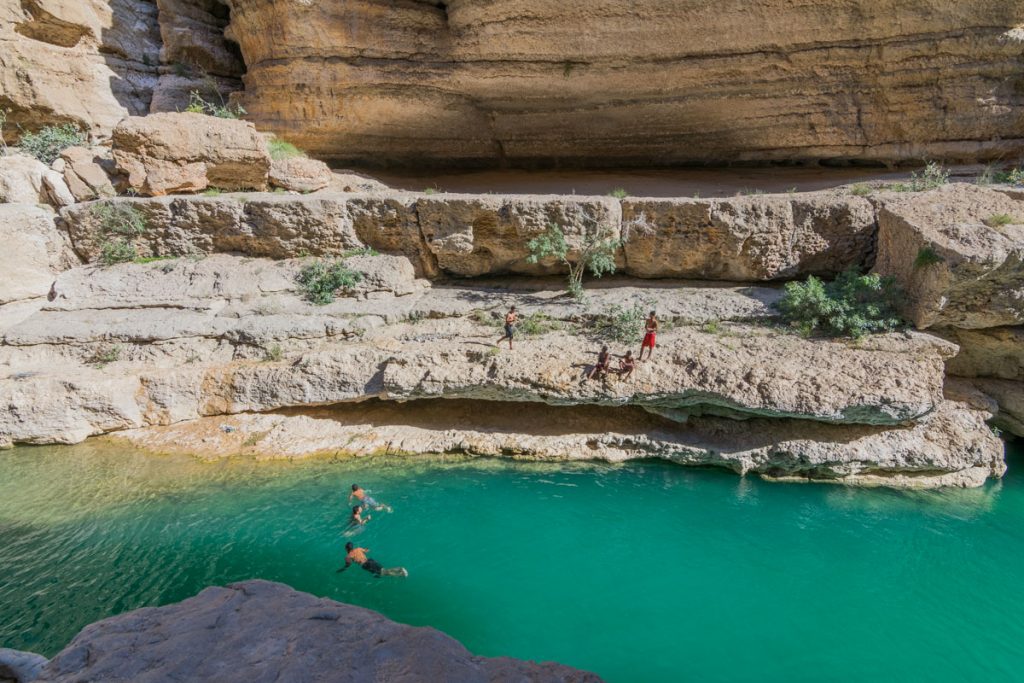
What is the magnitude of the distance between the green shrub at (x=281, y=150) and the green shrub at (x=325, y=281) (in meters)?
3.94

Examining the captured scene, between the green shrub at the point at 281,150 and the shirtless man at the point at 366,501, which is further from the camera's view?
the green shrub at the point at 281,150

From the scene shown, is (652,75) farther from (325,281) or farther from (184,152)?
(184,152)

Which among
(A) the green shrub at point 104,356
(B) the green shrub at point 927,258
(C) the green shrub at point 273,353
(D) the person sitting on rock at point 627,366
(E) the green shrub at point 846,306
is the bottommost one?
(A) the green shrub at point 104,356

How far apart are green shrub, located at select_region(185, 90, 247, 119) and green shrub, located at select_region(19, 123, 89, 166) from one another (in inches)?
114

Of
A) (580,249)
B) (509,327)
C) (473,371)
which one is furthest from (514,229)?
(473,371)

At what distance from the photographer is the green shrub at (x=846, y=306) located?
8.60m

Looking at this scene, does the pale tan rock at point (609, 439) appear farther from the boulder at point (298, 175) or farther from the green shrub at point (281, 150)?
the green shrub at point (281, 150)

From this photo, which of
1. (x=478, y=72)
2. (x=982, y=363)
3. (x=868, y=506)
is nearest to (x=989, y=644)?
(x=868, y=506)

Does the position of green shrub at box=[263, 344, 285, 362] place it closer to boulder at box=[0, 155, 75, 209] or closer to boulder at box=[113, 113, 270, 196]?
boulder at box=[113, 113, 270, 196]

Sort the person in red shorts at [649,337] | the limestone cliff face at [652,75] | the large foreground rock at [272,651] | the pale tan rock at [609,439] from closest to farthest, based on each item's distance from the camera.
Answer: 1. the large foreground rock at [272,651]
2. the pale tan rock at [609,439]
3. the person in red shorts at [649,337]
4. the limestone cliff face at [652,75]

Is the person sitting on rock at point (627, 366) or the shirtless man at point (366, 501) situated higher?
the person sitting on rock at point (627, 366)

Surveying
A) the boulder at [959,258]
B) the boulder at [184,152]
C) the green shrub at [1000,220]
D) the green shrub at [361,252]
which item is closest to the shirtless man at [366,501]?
the green shrub at [361,252]

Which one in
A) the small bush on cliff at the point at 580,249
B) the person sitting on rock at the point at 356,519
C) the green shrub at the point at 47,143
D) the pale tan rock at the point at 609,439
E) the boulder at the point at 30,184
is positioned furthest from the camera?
the green shrub at the point at 47,143

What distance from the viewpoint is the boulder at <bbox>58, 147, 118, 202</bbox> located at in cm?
1142
